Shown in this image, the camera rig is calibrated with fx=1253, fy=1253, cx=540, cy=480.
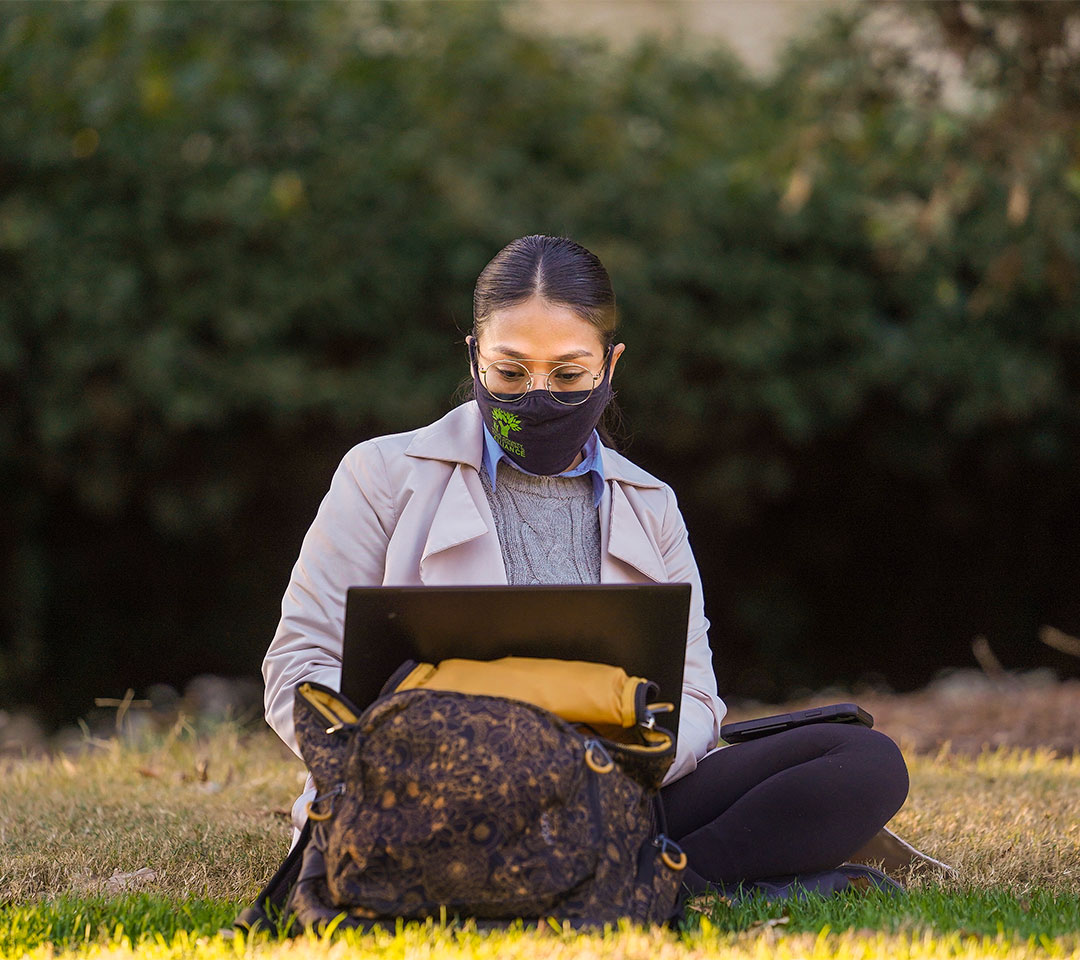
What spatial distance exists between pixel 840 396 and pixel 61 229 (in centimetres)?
596

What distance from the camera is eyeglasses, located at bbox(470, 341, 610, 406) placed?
117 inches

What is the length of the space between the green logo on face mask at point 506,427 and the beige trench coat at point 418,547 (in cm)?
7

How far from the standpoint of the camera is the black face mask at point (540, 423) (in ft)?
9.70

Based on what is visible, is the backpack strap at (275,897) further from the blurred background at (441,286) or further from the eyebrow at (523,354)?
the blurred background at (441,286)

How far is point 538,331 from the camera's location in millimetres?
2959

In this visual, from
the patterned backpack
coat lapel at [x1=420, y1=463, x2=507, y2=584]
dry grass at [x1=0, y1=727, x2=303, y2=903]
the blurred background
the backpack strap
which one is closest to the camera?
the patterned backpack

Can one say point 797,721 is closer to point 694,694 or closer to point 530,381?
point 694,694

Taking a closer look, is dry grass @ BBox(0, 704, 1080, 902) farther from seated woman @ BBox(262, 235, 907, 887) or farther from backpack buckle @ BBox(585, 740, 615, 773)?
backpack buckle @ BBox(585, 740, 615, 773)

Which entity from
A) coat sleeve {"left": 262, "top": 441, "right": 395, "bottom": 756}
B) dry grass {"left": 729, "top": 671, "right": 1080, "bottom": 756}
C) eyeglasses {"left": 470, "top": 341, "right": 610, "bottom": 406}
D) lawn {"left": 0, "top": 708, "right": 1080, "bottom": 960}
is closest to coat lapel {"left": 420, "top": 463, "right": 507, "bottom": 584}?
coat sleeve {"left": 262, "top": 441, "right": 395, "bottom": 756}

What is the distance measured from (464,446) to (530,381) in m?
0.23

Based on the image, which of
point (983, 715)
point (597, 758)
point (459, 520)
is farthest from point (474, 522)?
point (983, 715)

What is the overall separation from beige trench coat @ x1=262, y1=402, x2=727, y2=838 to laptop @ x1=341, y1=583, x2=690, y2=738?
0.23 m

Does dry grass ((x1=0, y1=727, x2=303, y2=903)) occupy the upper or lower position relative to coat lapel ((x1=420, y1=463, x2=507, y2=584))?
lower

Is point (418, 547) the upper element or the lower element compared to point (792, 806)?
upper
